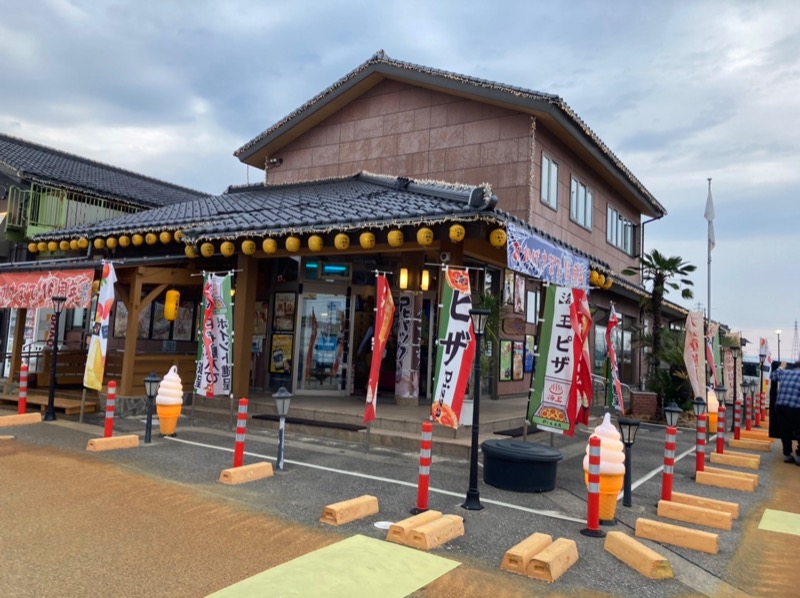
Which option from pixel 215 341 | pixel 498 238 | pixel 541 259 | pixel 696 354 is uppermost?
pixel 498 238

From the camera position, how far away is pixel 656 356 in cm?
1739

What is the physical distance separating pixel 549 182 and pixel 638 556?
39.1ft

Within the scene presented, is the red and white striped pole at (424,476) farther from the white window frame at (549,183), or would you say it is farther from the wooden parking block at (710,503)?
the white window frame at (549,183)

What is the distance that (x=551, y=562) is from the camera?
180 inches

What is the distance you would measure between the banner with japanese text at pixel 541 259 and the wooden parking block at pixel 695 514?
132 inches

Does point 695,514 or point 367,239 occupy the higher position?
point 367,239

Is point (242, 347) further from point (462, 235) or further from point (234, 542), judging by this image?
point (234, 542)

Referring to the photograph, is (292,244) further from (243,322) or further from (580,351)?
(580,351)

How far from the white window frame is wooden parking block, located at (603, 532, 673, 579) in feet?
35.3

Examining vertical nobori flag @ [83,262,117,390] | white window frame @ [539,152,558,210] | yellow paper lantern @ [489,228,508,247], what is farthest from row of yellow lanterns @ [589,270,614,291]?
vertical nobori flag @ [83,262,117,390]

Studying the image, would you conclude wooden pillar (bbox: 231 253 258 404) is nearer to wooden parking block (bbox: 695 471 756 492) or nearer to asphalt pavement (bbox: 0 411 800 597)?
asphalt pavement (bbox: 0 411 800 597)

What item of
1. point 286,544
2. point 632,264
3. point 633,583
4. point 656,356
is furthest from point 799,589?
point 632,264

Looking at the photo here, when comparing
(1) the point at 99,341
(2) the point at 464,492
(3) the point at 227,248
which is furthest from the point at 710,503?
(1) the point at 99,341

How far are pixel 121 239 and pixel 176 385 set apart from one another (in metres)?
5.79
